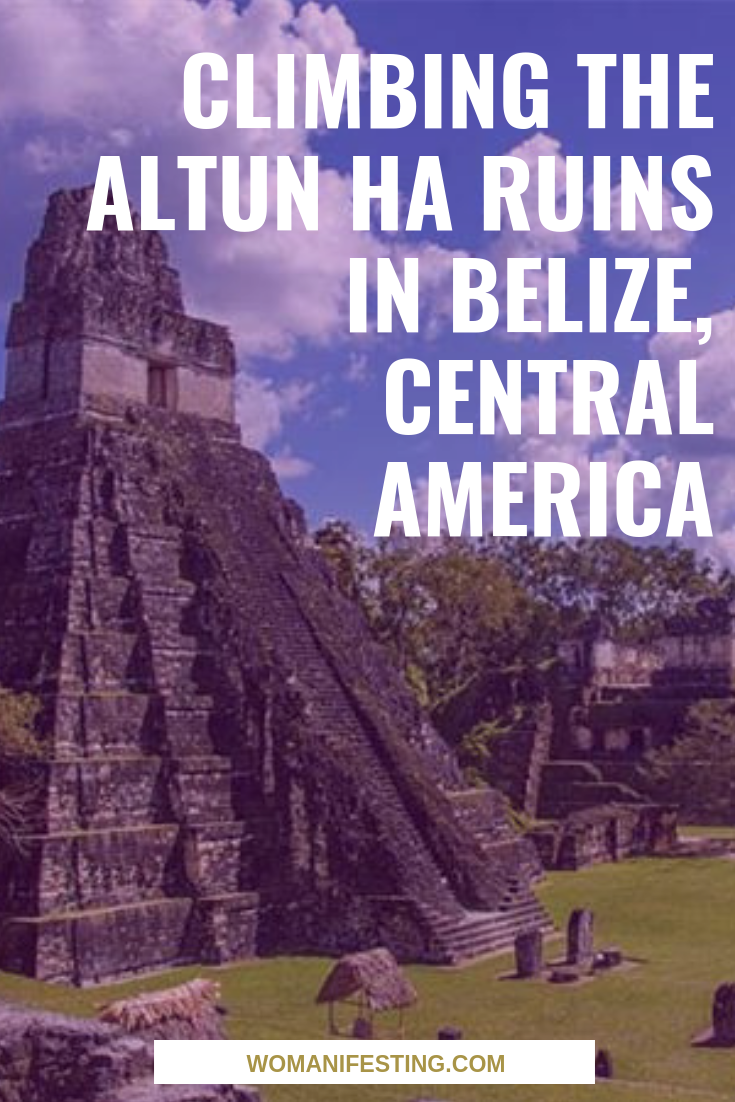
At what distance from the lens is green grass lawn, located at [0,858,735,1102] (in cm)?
1231

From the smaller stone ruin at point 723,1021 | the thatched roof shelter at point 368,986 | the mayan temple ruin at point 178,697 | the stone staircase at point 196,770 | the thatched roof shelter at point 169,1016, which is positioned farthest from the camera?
the mayan temple ruin at point 178,697

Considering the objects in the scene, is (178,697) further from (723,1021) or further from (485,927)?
(723,1021)

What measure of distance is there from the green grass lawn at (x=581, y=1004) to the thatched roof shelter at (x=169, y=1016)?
1.79ft

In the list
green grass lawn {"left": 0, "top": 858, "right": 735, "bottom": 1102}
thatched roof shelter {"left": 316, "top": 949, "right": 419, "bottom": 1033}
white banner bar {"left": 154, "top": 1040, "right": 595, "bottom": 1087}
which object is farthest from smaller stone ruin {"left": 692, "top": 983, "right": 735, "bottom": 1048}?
thatched roof shelter {"left": 316, "top": 949, "right": 419, "bottom": 1033}

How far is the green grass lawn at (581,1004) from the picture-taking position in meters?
12.3

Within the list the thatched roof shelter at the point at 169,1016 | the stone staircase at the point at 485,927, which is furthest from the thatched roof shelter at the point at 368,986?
the stone staircase at the point at 485,927

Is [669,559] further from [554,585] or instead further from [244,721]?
[244,721]

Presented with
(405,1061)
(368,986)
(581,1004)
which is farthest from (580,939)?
(405,1061)

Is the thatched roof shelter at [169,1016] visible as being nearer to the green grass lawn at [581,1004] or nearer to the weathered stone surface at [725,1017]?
the green grass lawn at [581,1004]

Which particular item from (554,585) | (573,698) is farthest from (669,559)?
(573,698)

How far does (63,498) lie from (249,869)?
5.71 meters

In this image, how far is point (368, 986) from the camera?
1566 cm

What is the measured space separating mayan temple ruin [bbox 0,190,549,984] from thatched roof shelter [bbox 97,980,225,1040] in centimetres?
471

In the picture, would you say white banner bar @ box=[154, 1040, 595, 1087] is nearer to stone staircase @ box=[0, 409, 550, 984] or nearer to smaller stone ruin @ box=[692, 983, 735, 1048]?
smaller stone ruin @ box=[692, 983, 735, 1048]
